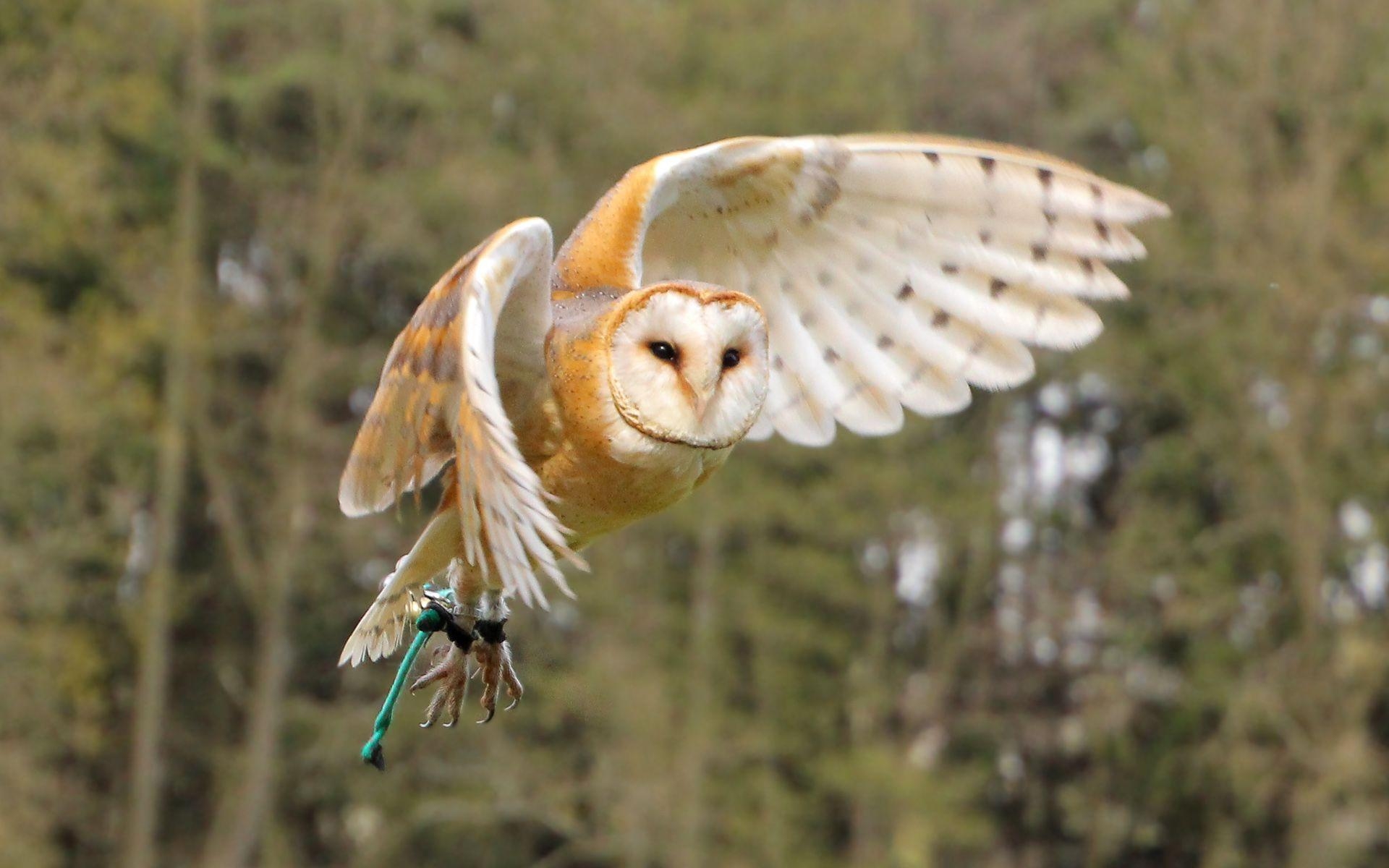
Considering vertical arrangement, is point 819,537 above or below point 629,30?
below

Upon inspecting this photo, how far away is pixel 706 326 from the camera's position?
3.00 m

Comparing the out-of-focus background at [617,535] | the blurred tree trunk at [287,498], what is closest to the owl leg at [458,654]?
the out-of-focus background at [617,535]

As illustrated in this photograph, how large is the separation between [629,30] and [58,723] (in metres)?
6.26

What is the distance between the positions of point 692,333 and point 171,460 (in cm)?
1092

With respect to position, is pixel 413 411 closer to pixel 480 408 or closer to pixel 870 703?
pixel 480 408

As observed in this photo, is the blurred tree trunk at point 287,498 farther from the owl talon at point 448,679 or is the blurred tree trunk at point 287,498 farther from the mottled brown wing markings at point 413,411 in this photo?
the mottled brown wing markings at point 413,411

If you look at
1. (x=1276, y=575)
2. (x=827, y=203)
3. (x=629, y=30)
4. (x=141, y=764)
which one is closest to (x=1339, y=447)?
(x=1276, y=575)

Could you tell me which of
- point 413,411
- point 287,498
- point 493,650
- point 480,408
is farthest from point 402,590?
point 287,498

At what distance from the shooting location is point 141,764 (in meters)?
14.0

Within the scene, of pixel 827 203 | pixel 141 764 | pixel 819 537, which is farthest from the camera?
pixel 819 537

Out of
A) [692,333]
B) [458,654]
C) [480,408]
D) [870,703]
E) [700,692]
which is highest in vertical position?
[870,703]

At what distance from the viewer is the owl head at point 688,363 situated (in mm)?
3002

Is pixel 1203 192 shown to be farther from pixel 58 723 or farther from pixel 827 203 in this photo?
pixel 827 203

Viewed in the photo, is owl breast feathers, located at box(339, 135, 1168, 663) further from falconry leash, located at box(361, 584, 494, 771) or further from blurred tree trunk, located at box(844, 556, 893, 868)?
blurred tree trunk, located at box(844, 556, 893, 868)
